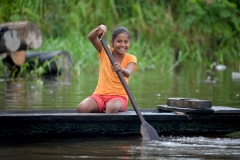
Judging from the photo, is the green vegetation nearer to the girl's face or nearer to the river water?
the river water

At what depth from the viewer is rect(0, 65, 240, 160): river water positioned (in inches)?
172

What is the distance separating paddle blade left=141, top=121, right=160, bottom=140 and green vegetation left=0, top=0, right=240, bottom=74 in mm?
10013

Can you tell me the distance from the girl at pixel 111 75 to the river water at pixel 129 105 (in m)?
0.50

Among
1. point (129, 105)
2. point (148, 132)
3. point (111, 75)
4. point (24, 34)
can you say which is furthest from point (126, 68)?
point (24, 34)

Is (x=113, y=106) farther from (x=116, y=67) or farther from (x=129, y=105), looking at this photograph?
(x=129, y=105)

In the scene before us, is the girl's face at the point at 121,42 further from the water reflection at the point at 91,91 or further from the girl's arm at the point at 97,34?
the water reflection at the point at 91,91

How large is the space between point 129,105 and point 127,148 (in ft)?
9.97

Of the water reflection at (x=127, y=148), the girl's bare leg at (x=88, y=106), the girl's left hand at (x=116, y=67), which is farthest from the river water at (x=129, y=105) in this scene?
the girl's left hand at (x=116, y=67)

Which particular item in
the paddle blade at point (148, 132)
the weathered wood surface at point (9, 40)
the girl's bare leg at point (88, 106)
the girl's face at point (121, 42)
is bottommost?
the paddle blade at point (148, 132)

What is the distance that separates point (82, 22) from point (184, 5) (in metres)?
2.90

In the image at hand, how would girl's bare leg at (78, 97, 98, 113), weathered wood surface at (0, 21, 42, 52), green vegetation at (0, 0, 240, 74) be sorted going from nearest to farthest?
girl's bare leg at (78, 97, 98, 113)
weathered wood surface at (0, 21, 42, 52)
green vegetation at (0, 0, 240, 74)

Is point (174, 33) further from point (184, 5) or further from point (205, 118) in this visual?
point (205, 118)

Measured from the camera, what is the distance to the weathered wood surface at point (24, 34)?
11328 millimetres

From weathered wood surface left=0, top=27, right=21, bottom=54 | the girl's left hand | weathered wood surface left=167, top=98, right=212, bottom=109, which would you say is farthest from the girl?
weathered wood surface left=0, top=27, right=21, bottom=54
